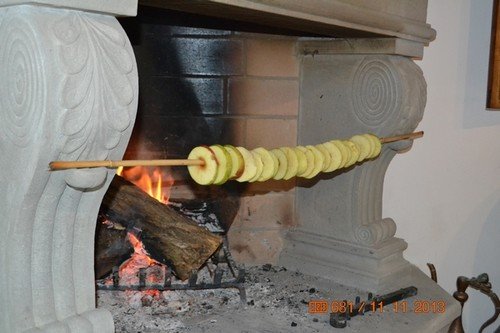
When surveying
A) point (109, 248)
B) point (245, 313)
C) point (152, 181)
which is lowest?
point (245, 313)

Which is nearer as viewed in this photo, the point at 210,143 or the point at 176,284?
the point at 176,284

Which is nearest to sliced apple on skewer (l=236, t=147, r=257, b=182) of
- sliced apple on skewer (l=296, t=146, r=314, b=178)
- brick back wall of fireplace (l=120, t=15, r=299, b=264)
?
sliced apple on skewer (l=296, t=146, r=314, b=178)

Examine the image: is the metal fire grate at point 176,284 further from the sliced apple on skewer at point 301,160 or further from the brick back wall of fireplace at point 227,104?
the sliced apple on skewer at point 301,160

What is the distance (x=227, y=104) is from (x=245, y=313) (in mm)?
714

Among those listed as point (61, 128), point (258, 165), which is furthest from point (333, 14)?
point (61, 128)

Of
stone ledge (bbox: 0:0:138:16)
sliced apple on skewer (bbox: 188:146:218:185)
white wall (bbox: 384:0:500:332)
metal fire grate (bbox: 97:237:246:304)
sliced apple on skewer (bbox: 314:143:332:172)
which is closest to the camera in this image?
stone ledge (bbox: 0:0:138:16)

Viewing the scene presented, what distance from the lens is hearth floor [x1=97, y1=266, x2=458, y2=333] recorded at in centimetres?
167

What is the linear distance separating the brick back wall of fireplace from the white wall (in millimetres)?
453

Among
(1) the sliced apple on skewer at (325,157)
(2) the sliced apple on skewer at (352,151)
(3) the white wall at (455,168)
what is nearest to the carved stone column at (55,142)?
(1) the sliced apple on skewer at (325,157)

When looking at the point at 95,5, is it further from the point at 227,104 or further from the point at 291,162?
the point at 227,104

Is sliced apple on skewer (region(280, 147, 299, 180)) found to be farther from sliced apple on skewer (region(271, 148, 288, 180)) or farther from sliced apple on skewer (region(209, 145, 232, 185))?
sliced apple on skewer (region(209, 145, 232, 185))

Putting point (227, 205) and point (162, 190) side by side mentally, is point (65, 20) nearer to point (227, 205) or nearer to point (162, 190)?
point (162, 190)

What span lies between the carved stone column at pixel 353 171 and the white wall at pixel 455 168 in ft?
0.64

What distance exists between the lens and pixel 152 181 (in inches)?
80.1
